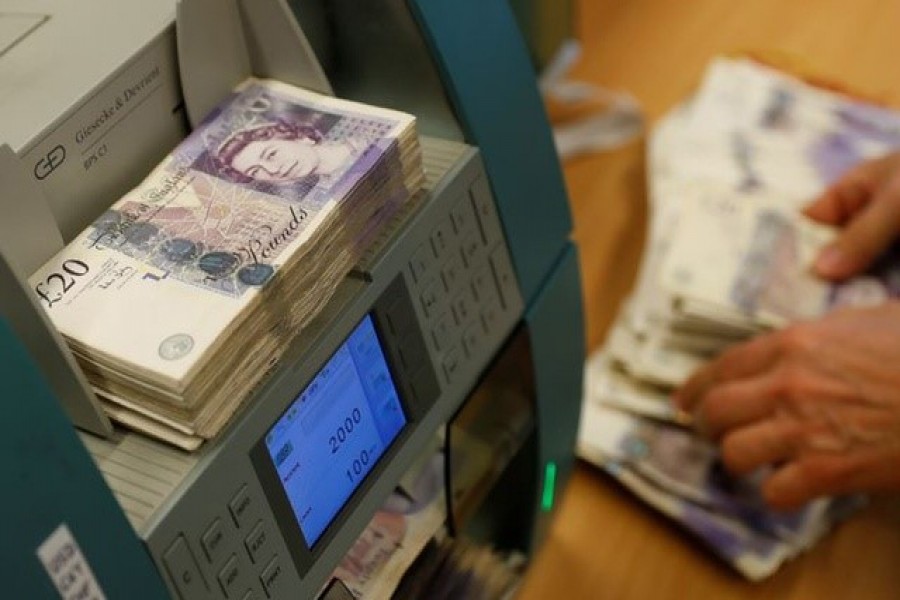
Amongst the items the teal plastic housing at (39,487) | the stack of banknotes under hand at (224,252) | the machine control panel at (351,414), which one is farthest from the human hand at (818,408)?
the teal plastic housing at (39,487)

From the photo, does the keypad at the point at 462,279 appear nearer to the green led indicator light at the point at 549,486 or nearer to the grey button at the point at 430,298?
the grey button at the point at 430,298

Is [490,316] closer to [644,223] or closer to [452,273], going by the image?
[452,273]

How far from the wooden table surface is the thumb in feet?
0.59

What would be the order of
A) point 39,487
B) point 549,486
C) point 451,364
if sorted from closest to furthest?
1. point 39,487
2. point 451,364
3. point 549,486

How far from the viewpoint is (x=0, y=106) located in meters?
0.44

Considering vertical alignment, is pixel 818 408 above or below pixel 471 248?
below

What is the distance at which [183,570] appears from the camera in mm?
394

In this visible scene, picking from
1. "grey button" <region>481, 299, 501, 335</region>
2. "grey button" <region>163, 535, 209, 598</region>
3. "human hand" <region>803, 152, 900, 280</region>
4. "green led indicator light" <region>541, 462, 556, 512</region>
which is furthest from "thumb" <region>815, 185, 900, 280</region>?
"grey button" <region>163, 535, 209, 598</region>

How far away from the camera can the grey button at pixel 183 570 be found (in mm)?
388

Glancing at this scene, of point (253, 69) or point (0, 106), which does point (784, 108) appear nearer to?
point (253, 69)

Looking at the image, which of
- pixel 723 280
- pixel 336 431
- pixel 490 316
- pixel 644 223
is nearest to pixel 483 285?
pixel 490 316

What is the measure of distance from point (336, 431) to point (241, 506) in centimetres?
7

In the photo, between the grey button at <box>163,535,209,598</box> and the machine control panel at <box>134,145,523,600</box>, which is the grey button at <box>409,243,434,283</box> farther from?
the grey button at <box>163,535,209,598</box>

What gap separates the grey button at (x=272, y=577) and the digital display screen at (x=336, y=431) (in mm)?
22
